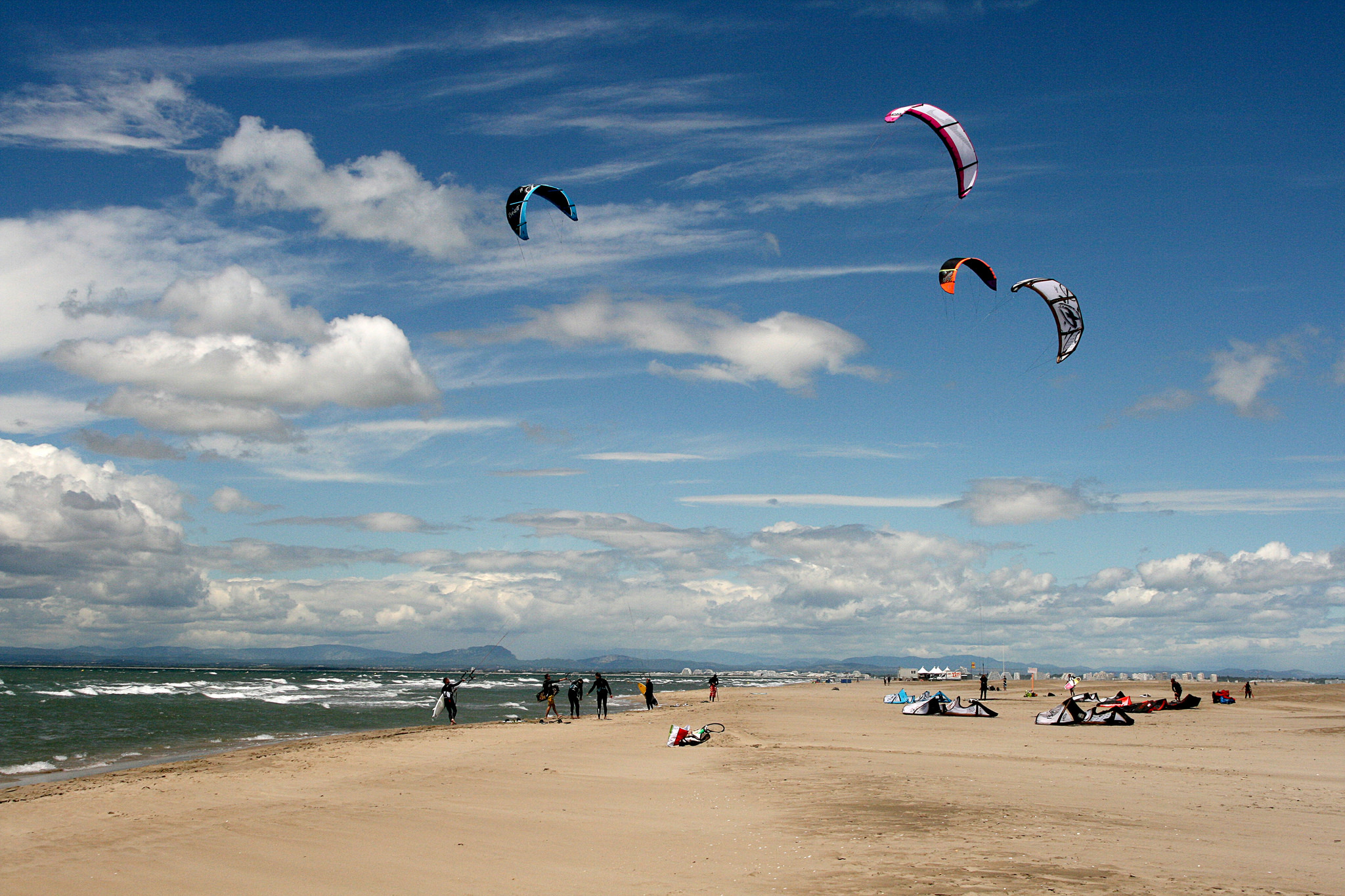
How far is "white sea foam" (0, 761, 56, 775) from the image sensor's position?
15789 mm

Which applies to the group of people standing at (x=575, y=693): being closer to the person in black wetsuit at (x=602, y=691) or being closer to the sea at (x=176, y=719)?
the person in black wetsuit at (x=602, y=691)

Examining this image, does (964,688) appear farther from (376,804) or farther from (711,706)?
(376,804)

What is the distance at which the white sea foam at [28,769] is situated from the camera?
15789 millimetres

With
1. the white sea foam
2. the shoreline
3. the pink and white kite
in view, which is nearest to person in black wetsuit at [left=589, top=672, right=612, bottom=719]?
the shoreline

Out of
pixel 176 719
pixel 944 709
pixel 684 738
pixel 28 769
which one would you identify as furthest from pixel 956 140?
pixel 176 719

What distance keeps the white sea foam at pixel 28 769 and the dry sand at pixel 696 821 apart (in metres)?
3.00

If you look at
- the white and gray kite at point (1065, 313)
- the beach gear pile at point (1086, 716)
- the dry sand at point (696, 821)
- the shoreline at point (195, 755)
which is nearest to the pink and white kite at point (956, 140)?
the white and gray kite at point (1065, 313)

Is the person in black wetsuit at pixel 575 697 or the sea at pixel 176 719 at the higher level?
the person in black wetsuit at pixel 575 697

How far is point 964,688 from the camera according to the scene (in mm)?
64375

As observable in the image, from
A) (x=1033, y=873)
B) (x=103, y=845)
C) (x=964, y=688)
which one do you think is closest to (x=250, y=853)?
(x=103, y=845)

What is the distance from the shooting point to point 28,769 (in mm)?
16375

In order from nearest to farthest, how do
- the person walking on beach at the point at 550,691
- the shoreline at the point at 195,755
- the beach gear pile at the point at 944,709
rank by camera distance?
1. the shoreline at the point at 195,755
2. the person walking on beach at the point at 550,691
3. the beach gear pile at the point at 944,709

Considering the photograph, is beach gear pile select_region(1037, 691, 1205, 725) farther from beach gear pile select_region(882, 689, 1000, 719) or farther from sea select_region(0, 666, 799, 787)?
sea select_region(0, 666, 799, 787)

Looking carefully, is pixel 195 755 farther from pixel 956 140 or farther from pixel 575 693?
pixel 956 140
